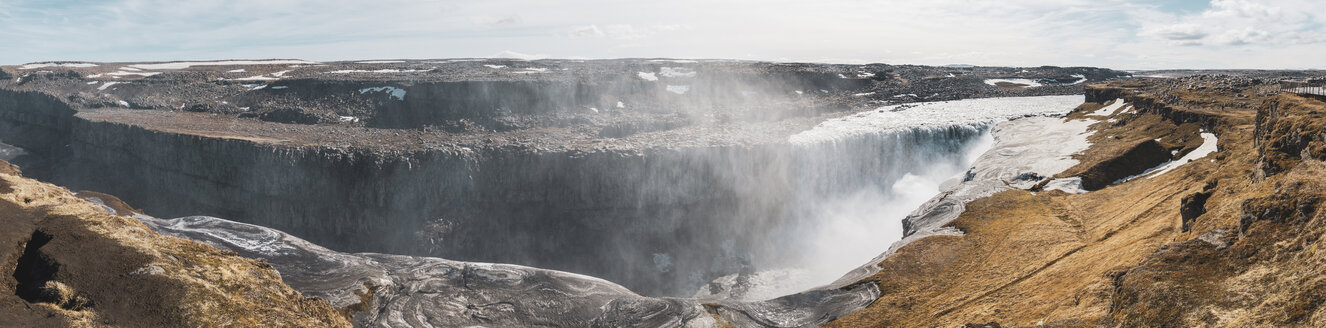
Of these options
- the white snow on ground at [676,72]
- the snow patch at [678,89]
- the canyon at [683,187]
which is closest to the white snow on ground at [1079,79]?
the canyon at [683,187]

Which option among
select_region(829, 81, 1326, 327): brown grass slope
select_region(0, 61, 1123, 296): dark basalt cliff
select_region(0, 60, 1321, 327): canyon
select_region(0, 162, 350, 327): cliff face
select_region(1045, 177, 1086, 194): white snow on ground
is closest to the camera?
select_region(829, 81, 1326, 327): brown grass slope

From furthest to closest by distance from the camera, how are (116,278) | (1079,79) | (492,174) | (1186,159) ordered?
(1079,79), (492,174), (1186,159), (116,278)

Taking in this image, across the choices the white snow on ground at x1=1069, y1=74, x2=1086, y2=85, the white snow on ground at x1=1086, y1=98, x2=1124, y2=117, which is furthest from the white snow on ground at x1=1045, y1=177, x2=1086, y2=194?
the white snow on ground at x1=1069, y1=74, x2=1086, y2=85

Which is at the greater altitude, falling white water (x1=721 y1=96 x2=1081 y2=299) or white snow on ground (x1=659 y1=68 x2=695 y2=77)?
white snow on ground (x1=659 y1=68 x2=695 y2=77)

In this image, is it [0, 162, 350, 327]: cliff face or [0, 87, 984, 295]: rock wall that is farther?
[0, 87, 984, 295]: rock wall

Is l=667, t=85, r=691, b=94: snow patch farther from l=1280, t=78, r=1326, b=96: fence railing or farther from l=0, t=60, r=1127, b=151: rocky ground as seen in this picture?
l=1280, t=78, r=1326, b=96: fence railing

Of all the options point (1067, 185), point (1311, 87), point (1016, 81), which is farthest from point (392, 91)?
point (1016, 81)

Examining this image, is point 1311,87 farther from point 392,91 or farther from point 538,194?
point 392,91

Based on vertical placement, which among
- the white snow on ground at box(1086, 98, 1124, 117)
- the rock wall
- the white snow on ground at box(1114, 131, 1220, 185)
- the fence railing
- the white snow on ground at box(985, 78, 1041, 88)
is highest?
the white snow on ground at box(985, 78, 1041, 88)
